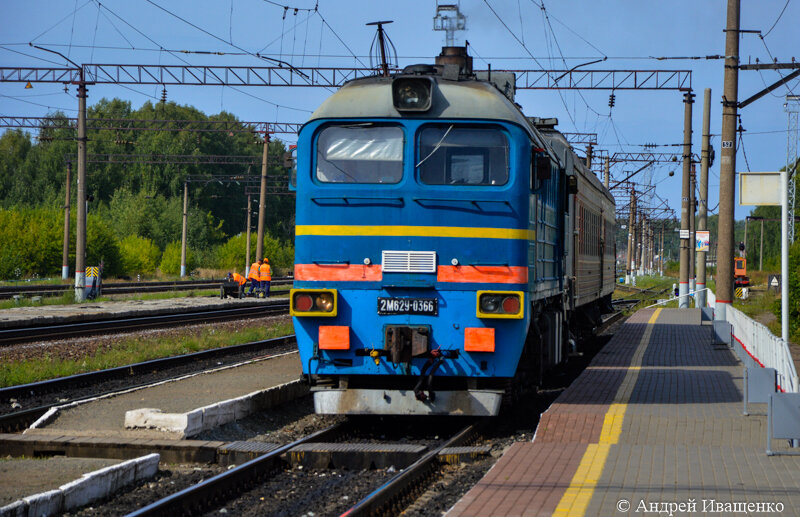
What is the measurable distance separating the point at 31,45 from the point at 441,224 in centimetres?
2104

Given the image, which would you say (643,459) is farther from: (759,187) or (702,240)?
(702,240)

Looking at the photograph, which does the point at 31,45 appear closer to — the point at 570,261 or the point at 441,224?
the point at 570,261

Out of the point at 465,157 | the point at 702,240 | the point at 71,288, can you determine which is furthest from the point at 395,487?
the point at 71,288

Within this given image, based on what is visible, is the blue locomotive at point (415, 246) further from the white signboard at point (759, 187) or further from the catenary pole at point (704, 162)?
the catenary pole at point (704, 162)

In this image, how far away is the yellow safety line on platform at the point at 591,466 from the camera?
250 inches

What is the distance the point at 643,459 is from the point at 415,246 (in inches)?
121

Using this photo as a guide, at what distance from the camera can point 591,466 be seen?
7.61 m

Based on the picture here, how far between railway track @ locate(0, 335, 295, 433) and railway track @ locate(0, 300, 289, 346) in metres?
3.97

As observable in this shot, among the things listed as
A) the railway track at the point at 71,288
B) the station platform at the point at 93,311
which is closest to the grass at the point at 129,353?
the station platform at the point at 93,311

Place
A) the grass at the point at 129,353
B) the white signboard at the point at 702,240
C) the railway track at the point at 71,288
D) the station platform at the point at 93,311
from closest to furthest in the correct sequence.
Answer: the grass at the point at 129,353 → the station platform at the point at 93,311 → the white signboard at the point at 702,240 → the railway track at the point at 71,288

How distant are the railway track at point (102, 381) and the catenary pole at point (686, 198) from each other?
20.0 metres

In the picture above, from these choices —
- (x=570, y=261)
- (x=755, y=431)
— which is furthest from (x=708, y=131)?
(x=755, y=431)

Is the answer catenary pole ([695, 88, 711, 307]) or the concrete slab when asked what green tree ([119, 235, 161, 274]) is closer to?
catenary pole ([695, 88, 711, 307])

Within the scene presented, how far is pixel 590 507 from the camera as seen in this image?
632 cm
